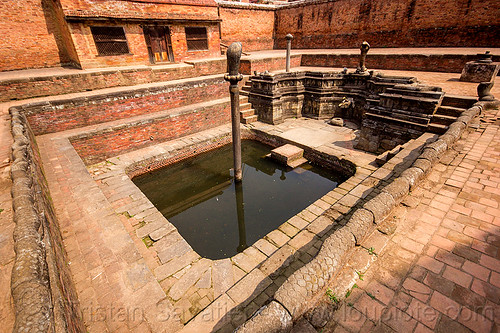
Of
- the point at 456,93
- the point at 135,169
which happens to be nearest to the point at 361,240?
the point at 135,169

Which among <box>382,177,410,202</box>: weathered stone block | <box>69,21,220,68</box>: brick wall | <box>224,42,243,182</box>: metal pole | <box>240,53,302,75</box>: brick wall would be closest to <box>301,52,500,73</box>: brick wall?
<box>240,53,302,75</box>: brick wall

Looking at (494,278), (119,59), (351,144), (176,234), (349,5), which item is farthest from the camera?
(349,5)

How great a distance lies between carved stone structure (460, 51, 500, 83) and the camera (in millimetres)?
7715

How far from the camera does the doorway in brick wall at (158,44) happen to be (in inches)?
435

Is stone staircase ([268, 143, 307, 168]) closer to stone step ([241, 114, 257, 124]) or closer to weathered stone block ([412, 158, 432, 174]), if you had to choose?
stone step ([241, 114, 257, 124])

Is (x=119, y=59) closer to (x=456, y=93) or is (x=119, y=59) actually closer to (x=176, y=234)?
(x=176, y=234)

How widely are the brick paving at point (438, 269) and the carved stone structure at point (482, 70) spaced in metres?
6.65

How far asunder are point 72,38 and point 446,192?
42.8 ft

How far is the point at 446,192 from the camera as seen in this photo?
364cm

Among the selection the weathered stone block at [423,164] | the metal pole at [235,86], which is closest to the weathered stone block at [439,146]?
the weathered stone block at [423,164]

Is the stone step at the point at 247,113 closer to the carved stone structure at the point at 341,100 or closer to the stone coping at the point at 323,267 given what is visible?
the carved stone structure at the point at 341,100

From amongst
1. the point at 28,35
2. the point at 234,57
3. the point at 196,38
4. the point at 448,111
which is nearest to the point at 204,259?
the point at 234,57

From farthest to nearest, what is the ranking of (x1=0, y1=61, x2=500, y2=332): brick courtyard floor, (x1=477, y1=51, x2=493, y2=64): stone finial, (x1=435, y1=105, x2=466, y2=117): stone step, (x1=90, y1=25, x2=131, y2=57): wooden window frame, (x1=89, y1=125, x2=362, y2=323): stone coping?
(x1=90, y1=25, x2=131, y2=57): wooden window frame < (x1=477, y1=51, x2=493, y2=64): stone finial < (x1=435, y1=105, x2=466, y2=117): stone step < (x1=89, y1=125, x2=362, y2=323): stone coping < (x1=0, y1=61, x2=500, y2=332): brick courtyard floor

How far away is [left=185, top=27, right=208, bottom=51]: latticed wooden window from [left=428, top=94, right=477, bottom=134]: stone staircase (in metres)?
11.8
